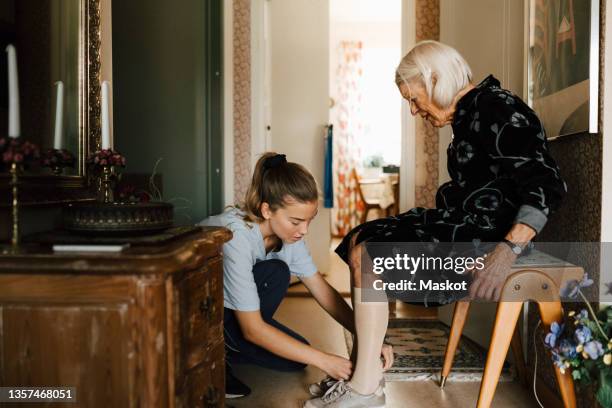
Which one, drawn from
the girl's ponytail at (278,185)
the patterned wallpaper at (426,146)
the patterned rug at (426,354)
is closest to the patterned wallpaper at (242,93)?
the patterned wallpaper at (426,146)

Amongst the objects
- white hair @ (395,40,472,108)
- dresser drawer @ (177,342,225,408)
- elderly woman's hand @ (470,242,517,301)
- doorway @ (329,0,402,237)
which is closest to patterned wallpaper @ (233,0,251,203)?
white hair @ (395,40,472,108)

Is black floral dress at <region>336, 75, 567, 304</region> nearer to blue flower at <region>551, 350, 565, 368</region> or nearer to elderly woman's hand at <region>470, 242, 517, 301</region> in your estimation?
elderly woman's hand at <region>470, 242, 517, 301</region>

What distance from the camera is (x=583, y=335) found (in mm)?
1334

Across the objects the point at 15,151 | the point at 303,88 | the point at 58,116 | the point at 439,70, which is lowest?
the point at 15,151

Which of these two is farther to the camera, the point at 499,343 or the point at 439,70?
the point at 439,70

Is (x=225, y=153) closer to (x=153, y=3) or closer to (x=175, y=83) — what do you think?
(x=175, y=83)

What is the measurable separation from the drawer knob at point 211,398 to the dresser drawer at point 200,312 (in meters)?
0.10

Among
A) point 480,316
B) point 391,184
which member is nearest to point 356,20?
point 391,184

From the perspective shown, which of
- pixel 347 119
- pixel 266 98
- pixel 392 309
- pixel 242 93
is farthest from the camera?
pixel 347 119

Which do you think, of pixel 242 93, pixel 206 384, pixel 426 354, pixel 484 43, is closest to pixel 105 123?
pixel 206 384

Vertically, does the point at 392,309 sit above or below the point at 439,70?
below

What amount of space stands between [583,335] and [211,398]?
919 mm

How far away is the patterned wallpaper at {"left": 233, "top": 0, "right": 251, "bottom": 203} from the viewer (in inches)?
147

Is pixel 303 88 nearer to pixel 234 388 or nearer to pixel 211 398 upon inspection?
pixel 234 388
